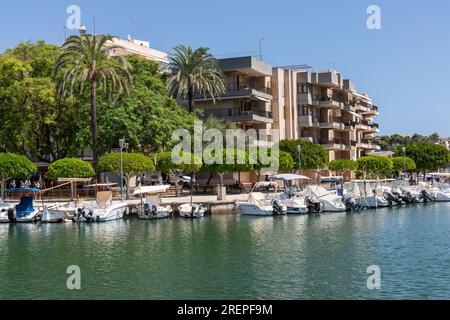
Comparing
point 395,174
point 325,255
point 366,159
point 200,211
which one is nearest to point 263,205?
point 200,211

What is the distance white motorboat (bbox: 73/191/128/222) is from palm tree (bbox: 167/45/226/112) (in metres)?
21.3

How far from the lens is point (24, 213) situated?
46.3m

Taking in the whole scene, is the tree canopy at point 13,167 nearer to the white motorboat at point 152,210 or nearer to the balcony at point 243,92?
the white motorboat at point 152,210

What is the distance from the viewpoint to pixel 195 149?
5919cm

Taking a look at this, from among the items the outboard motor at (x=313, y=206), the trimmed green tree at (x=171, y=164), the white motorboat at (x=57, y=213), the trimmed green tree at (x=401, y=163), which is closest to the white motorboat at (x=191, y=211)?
the trimmed green tree at (x=171, y=164)

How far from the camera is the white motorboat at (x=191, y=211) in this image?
1875 inches

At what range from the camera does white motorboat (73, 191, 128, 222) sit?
1799 inches

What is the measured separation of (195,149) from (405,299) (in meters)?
40.5

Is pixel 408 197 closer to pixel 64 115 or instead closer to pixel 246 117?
pixel 246 117

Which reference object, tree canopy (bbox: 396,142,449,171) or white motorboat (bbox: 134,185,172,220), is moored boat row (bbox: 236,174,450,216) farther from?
tree canopy (bbox: 396,142,449,171)

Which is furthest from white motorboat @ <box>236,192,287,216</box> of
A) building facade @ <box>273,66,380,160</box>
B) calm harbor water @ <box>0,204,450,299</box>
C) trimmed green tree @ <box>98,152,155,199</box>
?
building facade @ <box>273,66,380,160</box>

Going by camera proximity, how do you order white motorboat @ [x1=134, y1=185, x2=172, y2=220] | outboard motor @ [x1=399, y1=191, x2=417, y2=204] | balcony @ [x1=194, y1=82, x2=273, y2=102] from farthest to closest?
balcony @ [x1=194, y1=82, x2=273, y2=102], outboard motor @ [x1=399, y1=191, x2=417, y2=204], white motorboat @ [x1=134, y1=185, x2=172, y2=220]
